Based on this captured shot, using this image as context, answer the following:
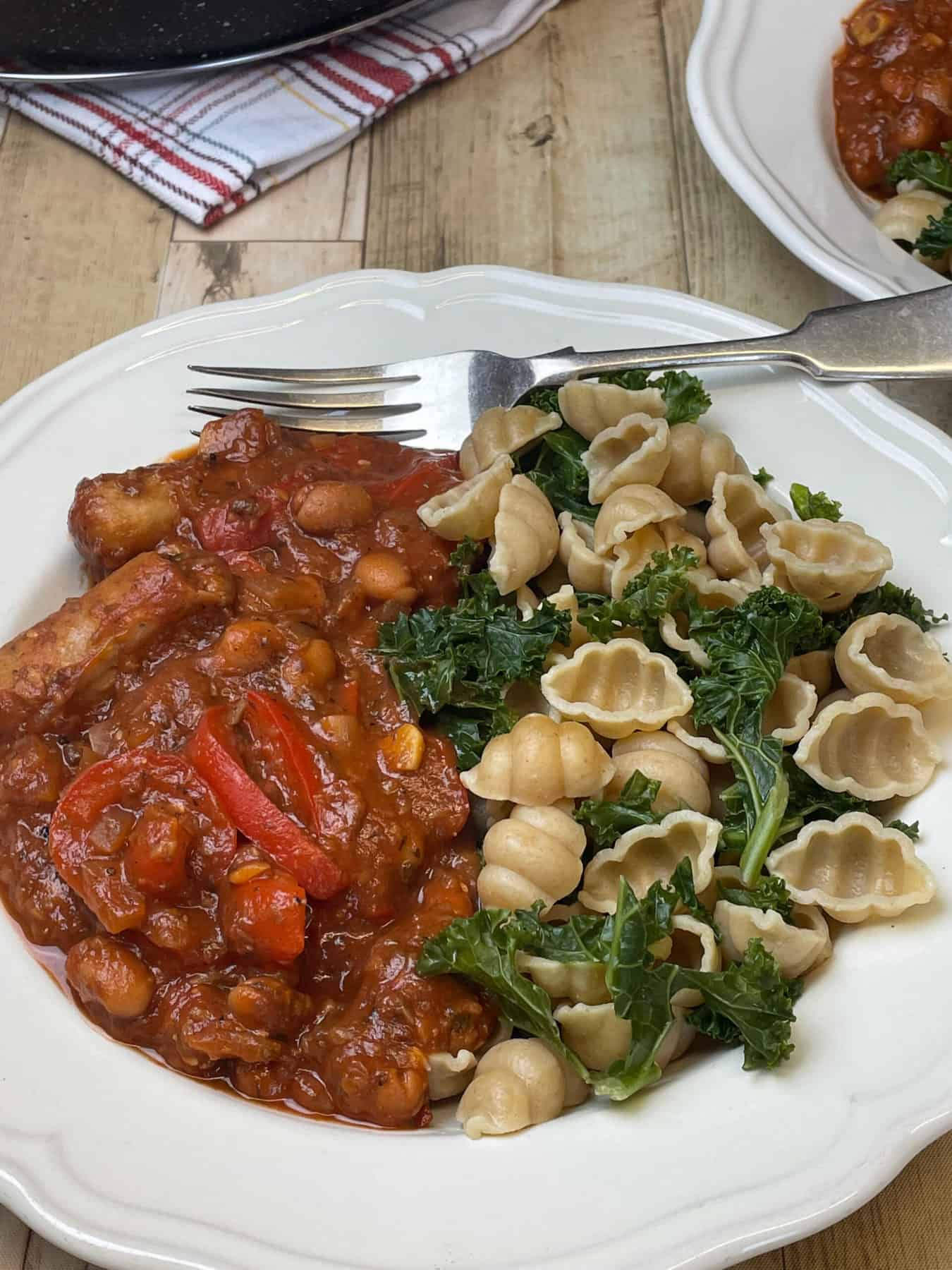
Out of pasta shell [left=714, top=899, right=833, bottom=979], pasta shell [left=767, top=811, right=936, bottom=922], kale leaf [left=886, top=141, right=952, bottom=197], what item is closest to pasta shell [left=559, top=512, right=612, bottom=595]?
pasta shell [left=767, top=811, right=936, bottom=922]

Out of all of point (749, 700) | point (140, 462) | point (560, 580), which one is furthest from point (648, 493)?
point (140, 462)

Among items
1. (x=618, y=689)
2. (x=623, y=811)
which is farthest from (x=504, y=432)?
(x=623, y=811)

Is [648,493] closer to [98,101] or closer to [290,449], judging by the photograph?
[290,449]

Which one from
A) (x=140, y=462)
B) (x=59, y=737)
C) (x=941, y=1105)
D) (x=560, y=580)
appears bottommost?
(x=941, y=1105)

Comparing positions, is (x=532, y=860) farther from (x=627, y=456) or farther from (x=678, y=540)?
(x=627, y=456)

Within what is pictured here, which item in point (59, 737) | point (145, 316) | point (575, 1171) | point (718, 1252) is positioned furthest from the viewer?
point (145, 316)

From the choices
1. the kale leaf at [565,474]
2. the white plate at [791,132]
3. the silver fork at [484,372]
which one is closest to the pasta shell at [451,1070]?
the kale leaf at [565,474]
